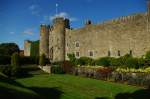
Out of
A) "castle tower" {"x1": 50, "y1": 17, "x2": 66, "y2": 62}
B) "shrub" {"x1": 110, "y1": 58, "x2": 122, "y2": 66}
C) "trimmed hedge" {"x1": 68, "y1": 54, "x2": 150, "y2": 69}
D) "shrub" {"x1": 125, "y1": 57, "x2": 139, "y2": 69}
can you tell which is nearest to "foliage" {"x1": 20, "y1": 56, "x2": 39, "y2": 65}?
"castle tower" {"x1": 50, "y1": 17, "x2": 66, "y2": 62}

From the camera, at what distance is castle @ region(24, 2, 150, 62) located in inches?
1314

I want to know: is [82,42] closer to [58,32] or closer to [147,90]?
[58,32]

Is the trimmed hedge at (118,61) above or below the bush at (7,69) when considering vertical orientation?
above

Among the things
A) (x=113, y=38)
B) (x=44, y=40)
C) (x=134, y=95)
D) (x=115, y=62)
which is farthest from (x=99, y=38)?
(x=134, y=95)

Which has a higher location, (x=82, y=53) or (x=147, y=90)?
(x=82, y=53)

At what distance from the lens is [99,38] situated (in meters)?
40.2

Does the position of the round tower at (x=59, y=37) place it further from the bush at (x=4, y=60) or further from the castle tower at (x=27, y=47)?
the castle tower at (x=27, y=47)

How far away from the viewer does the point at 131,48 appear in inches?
1346

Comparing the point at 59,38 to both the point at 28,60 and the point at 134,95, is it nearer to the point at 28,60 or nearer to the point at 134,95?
the point at 28,60

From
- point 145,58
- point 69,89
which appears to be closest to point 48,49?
point 145,58

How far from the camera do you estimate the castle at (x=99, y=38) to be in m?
33.4

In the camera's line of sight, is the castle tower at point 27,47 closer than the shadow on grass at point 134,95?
No

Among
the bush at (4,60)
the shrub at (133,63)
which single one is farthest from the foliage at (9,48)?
the shrub at (133,63)

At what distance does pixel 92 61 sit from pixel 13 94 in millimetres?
29718
